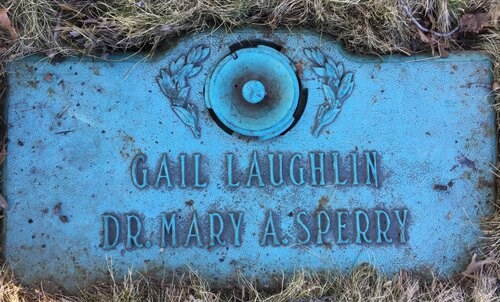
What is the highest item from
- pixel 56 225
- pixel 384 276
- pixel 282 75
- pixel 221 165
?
pixel 282 75

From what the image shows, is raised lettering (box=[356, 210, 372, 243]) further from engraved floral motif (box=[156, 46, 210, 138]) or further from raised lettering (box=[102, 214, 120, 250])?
raised lettering (box=[102, 214, 120, 250])

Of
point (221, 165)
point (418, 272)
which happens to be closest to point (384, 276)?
point (418, 272)

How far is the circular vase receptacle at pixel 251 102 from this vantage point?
2.10 metres

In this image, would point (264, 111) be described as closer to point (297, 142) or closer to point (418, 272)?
point (297, 142)

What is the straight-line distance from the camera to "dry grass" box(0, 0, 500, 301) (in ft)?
6.67

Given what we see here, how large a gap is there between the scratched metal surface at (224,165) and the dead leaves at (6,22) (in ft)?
0.52

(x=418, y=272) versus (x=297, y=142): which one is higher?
(x=297, y=142)

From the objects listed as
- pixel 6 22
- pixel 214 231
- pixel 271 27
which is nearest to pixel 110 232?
pixel 214 231

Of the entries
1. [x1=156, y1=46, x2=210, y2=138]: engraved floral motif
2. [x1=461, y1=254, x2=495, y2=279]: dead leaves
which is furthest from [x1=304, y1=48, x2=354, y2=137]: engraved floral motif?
[x1=461, y1=254, x2=495, y2=279]: dead leaves

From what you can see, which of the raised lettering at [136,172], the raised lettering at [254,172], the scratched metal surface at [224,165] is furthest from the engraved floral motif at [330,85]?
the raised lettering at [136,172]

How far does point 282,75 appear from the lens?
2117 millimetres

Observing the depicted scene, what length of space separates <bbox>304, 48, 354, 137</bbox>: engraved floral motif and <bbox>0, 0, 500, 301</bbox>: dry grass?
13 centimetres

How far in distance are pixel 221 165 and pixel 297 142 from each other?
35 centimetres

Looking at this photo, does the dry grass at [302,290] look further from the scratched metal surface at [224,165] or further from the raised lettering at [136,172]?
the raised lettering at [136,172]
